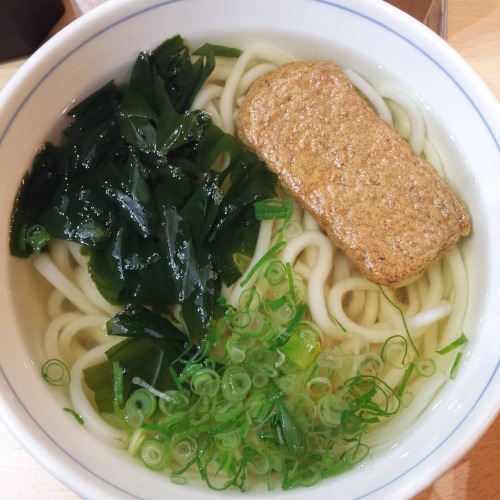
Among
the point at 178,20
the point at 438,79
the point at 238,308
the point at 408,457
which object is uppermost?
the point at 178,20

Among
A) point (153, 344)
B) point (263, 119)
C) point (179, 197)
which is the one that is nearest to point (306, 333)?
point (153, 344)

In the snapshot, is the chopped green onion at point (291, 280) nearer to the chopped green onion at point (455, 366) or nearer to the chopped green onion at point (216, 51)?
the chopped green onion at point (455, 366)

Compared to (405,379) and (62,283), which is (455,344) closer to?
(405,379)

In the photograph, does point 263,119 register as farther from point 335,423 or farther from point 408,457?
point 408,457

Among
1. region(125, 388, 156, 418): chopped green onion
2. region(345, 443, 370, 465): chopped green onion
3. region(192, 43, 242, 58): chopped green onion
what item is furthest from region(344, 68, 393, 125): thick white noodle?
region(125, 388, 156, 418): chopped green onion

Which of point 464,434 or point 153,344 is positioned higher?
point 153,344

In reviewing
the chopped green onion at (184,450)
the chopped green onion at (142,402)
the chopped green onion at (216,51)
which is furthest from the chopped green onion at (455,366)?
the chopped green onion at (216,51)

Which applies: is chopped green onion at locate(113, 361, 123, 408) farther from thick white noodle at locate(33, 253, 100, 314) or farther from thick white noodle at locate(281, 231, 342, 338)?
thick white noodle at locate(281, 231, 342, 338)
